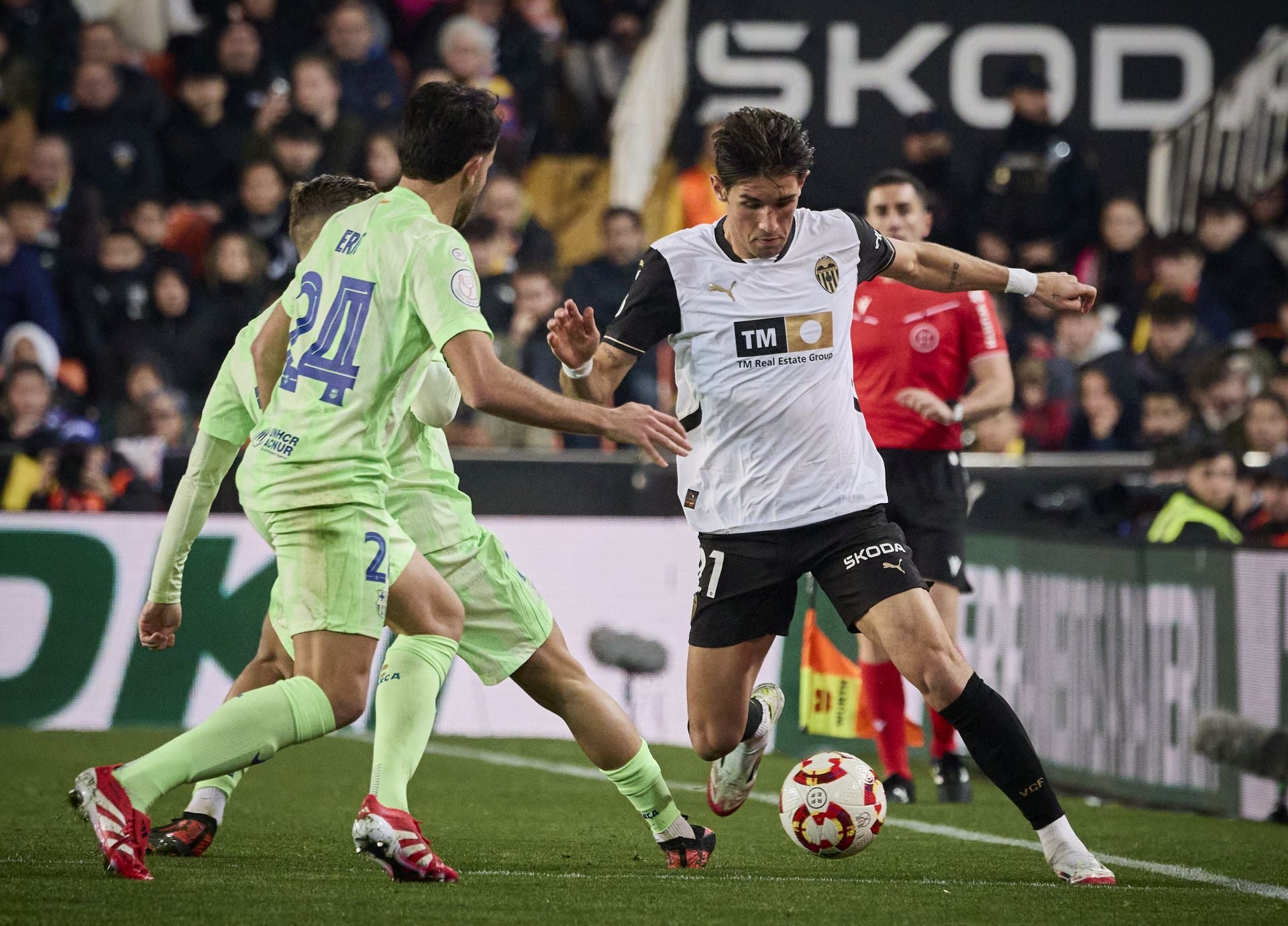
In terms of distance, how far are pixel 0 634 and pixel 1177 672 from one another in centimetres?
609

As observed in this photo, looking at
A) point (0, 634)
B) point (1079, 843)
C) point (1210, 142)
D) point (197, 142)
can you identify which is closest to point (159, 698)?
point (0, 634)

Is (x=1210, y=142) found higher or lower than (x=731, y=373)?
higher

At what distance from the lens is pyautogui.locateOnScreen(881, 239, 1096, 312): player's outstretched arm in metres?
5.75

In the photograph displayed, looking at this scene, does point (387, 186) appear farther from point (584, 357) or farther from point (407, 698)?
point (407, 698)

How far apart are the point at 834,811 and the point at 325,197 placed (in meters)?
2.42

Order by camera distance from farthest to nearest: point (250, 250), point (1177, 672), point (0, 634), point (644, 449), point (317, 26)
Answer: point (317, 26) → point (250, 250) → point (0, 634) → point (1177, 672) → point (644, 449)

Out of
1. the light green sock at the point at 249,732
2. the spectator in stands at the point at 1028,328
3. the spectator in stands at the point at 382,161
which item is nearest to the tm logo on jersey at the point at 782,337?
the light green sock at the point at 249,732

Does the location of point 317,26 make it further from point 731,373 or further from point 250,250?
point 731,373

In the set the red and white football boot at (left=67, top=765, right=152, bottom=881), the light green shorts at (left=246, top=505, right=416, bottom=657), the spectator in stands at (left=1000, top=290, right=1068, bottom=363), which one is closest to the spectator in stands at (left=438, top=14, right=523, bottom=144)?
the spectator in stands at (left=1000, top=290, right=1068, bottom=363)

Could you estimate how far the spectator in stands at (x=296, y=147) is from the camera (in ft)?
43.5

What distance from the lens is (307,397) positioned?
15.9 feet

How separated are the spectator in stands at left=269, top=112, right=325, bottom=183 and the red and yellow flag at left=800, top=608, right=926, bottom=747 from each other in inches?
255

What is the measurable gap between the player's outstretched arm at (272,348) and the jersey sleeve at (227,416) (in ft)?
1.02

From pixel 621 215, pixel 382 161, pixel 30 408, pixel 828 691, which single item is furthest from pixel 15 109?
pixel 828 691
